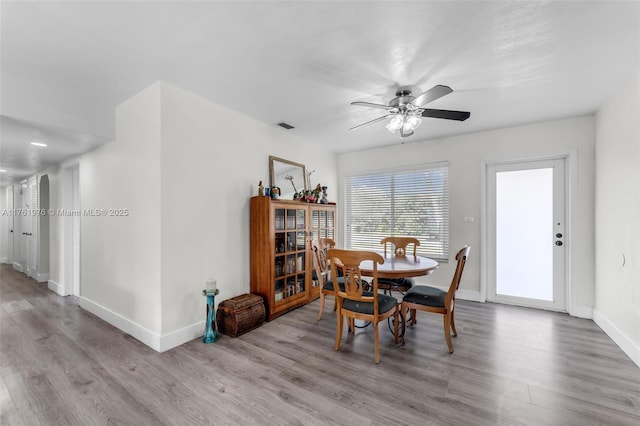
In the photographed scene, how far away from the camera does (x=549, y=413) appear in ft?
5.66

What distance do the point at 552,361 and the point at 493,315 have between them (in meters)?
1.09

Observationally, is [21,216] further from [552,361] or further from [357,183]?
[552,361]

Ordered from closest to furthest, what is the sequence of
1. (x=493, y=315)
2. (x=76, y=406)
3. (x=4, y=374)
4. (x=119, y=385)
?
1. (x=76, y=406)
2. (x=119, y=385)
3. (x=4, y=374)
4. (x=493, y=315)

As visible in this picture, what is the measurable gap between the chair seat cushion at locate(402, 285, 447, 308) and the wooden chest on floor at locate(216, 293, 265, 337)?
1.63m

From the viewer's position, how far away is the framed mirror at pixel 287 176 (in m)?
3.78

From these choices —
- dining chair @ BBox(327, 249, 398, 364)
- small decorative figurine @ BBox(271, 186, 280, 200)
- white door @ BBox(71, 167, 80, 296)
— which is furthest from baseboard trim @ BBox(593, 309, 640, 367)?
white door @ BBox(71, 167, 80, 296)

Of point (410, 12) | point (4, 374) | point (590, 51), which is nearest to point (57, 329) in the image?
point (4, 374)

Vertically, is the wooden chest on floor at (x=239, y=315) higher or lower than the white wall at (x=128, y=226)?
lower

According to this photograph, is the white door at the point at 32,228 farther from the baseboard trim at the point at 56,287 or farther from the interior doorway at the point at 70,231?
the interior doorway at the point at 70,231

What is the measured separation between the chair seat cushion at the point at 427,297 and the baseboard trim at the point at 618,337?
158 cm

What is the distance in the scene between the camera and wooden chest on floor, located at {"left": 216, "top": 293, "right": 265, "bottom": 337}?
9.20ft

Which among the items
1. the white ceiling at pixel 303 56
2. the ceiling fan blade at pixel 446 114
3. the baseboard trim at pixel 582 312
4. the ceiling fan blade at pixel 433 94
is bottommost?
the baseboard trim at pixel 582 312

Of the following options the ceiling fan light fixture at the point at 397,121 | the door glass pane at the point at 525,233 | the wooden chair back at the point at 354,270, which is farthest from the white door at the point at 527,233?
the wooden chair back at the point at 354,270

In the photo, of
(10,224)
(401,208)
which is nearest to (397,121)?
(401,208)
